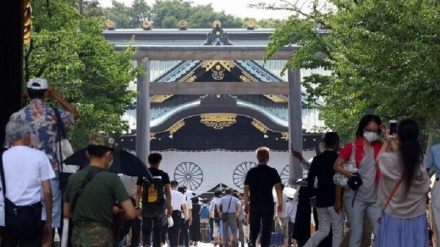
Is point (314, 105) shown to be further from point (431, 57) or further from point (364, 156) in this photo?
point (364, 156)

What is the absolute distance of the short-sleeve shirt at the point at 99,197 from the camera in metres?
9.18

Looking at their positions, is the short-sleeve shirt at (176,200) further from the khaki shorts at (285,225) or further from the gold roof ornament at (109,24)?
the gold roof ornament at (109,24)

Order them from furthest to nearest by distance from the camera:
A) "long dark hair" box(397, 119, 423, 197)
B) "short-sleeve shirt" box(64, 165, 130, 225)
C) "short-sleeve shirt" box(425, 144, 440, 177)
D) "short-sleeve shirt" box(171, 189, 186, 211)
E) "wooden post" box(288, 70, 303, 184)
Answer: "wooden post" box(288, 70, 303, 184) → "short-sleeve shirt" box(171, 189, 186, 211) → "short-sleeve shirt" box(425, 144, 440, 177) → "long dark hair" box(397, 119, 423, 197) → "short-sleeve shirt" box(64, 165, 130, 225)

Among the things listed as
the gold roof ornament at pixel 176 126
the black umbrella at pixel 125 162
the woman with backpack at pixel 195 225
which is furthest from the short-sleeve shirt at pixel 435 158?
the gold roof ornament at pixel 176 126

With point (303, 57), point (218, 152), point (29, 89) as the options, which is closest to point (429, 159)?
point (29, 89)

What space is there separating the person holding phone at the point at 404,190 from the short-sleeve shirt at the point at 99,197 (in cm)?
240

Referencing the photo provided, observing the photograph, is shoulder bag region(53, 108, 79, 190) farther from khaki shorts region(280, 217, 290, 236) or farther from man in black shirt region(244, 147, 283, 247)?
khaki shorts region(280, 217, 290, 236)

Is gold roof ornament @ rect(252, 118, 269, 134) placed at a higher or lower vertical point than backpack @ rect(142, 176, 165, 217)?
higher

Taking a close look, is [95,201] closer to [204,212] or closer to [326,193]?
[326,193]

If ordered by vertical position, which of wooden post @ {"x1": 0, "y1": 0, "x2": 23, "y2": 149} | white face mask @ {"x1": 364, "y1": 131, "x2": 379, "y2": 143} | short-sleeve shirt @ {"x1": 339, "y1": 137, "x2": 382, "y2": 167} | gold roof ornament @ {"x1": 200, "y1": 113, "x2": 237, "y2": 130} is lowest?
short-sleeve shirt @ {"x1": 339, "y1": 137, "x2": 382, "y2": 167}

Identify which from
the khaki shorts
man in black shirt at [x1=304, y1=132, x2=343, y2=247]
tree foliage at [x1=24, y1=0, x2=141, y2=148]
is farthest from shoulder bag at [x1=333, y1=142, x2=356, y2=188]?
the khaki shorts

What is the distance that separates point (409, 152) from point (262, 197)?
19.8 feet

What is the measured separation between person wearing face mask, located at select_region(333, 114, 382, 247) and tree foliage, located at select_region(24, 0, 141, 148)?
11.2 meters

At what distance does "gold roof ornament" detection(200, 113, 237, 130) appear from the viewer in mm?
46688
